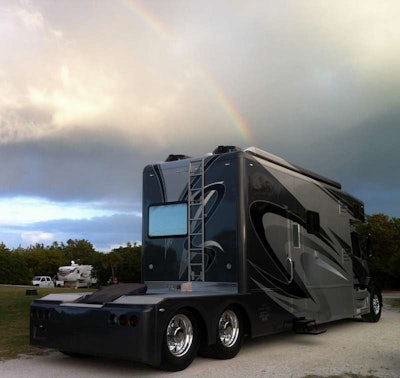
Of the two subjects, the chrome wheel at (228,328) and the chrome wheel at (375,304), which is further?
the chrome wheel at (375,304)

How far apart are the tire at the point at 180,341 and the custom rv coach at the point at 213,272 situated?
0.01 m

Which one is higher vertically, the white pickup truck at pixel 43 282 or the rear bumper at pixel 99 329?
the rear bumper at pixel 99 329

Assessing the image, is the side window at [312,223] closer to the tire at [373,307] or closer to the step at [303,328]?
the step at [303,328]

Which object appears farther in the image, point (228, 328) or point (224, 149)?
point (224, 149)

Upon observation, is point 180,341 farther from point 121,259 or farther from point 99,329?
point 121,259

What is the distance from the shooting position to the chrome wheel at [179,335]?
667 cm

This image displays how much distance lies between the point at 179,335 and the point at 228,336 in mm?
1165

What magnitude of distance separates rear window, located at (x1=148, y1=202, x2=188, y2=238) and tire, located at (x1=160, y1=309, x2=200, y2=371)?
86.1 inches

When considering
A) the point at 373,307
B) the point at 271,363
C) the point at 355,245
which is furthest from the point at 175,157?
the point at 373,307

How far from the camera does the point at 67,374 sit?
262 inches

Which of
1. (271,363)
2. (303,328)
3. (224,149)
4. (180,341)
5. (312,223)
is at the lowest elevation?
(271,363)

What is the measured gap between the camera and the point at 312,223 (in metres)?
10.5

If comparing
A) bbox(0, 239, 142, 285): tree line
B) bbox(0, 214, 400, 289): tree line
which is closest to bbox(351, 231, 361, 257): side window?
bbox(0, 214, 400, 289): tree line

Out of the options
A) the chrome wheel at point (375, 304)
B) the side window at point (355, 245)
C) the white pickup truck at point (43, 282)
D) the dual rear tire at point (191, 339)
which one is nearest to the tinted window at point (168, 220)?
the dual rear tire at point (191, 339)
